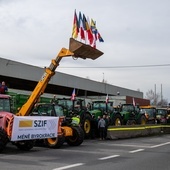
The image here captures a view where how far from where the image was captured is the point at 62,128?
16.9 m

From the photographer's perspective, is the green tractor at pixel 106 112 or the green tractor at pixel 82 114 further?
the green tractor at pixel 106 112

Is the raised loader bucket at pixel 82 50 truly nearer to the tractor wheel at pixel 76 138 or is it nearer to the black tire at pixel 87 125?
the tractor wheel at pixel 76 138

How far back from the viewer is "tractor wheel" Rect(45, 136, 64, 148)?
52.9 feet

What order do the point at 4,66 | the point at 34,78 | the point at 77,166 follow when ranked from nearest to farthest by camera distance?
the point at 77,166 < the point at 4,66 < the point at 34,78

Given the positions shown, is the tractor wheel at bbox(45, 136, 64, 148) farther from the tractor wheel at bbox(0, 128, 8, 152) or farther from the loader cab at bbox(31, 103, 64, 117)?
the tractor wheel at bbox(0, 128, 8, 152)

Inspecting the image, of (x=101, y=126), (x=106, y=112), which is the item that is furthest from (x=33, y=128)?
(x=106, y=112)

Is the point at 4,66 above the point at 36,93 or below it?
above

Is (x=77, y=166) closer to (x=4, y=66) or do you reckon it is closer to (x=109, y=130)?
(x=109, y=130)

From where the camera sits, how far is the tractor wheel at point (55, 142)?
16109mm

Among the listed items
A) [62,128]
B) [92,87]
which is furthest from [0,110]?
[92,87]

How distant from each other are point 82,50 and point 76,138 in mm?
4380

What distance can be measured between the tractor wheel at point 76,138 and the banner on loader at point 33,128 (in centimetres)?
154

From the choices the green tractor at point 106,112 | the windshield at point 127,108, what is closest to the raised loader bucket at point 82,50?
the green tractor at point 106,112

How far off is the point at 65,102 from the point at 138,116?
8.52m
